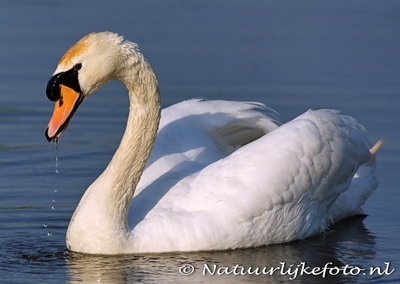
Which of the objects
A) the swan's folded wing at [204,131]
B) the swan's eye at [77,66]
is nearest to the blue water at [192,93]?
the swan's folded wing at [204,131]

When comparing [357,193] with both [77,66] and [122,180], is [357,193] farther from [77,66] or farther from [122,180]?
[77,66]

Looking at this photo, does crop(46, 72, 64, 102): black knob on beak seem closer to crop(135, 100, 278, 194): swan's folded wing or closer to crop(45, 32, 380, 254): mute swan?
crop(45, 32, 380, 254): mute swan

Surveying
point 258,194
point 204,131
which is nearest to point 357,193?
point 204,131

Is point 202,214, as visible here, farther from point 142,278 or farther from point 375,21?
point 375,21

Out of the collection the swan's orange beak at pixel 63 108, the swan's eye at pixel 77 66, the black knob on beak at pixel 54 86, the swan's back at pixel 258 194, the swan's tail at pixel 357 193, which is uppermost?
the swan's eye at pixel 77 66

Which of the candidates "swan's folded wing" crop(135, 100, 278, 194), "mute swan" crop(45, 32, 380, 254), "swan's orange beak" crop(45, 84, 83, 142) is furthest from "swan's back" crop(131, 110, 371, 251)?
"swan's orange beak" crop(45, 84, 83, 142)

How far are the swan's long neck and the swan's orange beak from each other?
1.62 ft

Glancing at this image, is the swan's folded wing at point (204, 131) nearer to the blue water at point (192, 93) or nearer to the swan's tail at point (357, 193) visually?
the swan's tail at point (357, 193)

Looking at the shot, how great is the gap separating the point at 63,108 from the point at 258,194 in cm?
173

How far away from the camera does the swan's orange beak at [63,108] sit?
983 centimetres

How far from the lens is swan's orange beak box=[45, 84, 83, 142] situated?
9.83 metres

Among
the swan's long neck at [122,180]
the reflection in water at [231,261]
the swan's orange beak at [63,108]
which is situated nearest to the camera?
the reflection in water at [231,261]

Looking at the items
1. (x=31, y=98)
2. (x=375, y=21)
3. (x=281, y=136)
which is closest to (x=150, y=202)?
(x=281, y=136)

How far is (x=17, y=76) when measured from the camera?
15.2m
